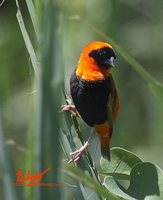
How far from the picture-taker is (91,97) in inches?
115

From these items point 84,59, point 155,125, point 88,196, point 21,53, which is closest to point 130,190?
point 88,196

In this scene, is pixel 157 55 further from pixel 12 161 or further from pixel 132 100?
pixel 12 161

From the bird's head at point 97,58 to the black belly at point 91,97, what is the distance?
0.19 feet

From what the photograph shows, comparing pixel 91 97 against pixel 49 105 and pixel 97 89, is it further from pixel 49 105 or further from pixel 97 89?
pixel 49 105

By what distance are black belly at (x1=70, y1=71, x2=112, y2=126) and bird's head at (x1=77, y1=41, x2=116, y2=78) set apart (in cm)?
6

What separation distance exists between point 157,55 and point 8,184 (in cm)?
332

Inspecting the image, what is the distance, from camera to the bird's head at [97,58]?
2.78 m

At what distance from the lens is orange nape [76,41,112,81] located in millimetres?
2805

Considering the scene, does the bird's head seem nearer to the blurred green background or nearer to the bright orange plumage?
the bright orange plumage

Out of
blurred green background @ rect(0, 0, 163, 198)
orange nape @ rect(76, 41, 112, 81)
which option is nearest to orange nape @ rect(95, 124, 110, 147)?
orange nape @ rect(76, 41, 112, 81)

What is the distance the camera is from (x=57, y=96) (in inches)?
40.3

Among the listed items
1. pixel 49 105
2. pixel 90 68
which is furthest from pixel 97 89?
pixel 49 105

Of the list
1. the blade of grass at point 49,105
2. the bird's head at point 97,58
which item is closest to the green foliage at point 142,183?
the blade of grass at point 49,105

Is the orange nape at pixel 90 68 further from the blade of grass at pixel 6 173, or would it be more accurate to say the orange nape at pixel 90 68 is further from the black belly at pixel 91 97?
the blade of grass at pixel 6 173
